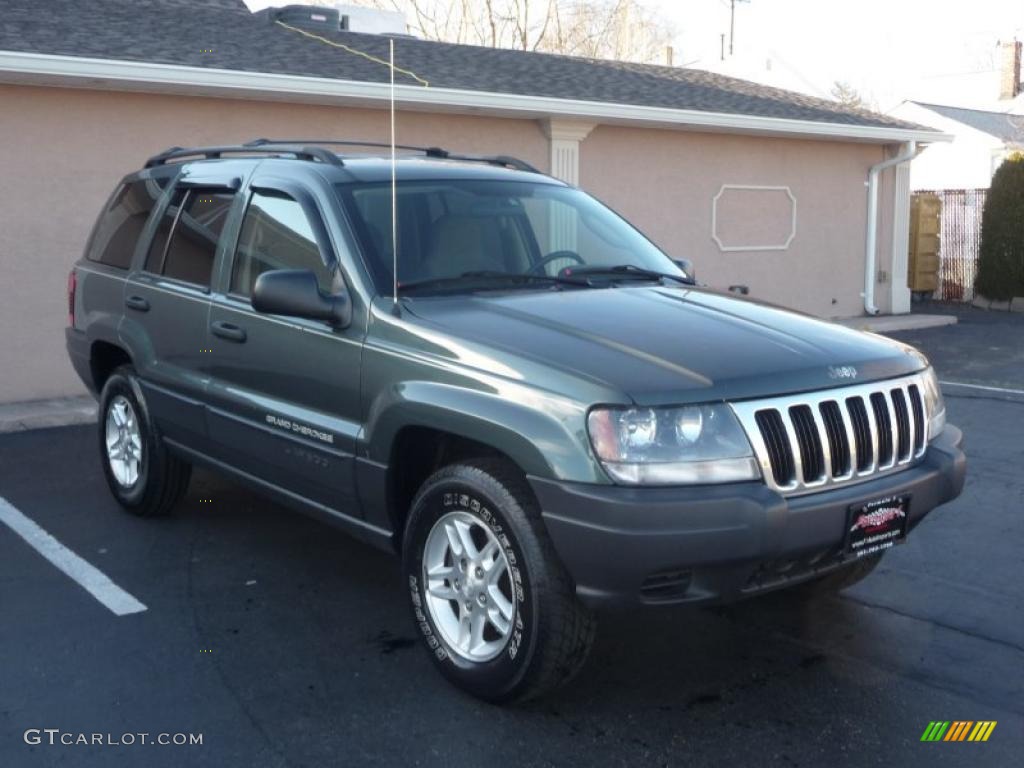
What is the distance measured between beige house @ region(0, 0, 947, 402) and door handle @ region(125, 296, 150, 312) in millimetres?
4113

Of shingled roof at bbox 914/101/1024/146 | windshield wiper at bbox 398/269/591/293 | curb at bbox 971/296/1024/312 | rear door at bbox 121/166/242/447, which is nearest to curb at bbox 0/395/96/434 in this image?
rear door at bbox 121/166/242/447

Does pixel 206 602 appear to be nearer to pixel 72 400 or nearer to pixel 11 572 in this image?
pixel 11 572

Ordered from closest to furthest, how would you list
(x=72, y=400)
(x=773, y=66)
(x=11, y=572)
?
(x=11, y=572) < (x=72, y=400) < (x=773, y=66)

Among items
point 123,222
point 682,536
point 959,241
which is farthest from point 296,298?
point 959,241

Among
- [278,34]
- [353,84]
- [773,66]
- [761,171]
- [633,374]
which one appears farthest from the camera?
[773,66]

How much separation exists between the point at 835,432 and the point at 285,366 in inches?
88.5

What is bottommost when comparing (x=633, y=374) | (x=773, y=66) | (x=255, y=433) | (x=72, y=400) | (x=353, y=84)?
(x=72, y=400)

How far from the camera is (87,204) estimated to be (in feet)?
33.9

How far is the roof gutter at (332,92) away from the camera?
31.3 ft

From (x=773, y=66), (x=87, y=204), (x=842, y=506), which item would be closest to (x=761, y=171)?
(x=87, y=204)

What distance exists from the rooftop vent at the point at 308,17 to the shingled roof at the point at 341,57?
1.03ft

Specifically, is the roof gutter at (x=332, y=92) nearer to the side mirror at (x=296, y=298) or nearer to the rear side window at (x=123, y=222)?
the rear side window at (x=123, y=222)

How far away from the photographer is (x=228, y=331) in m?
5.27

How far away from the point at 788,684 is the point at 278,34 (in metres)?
10.9
